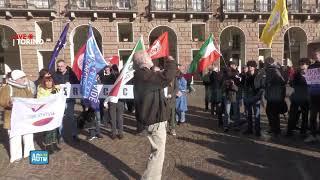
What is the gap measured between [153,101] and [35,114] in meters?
2.72

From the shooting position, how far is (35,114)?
6.57 m

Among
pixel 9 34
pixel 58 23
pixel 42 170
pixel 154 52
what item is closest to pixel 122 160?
pixel 42 170

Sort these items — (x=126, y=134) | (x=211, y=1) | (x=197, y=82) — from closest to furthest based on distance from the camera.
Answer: (x=126, y=134) < (x=197, y=82) < (x=211, y=1)

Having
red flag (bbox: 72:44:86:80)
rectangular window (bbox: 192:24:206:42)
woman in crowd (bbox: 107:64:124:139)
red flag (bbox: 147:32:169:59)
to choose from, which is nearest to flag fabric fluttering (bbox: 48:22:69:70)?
red flag (bbox: 72:44:86:80)

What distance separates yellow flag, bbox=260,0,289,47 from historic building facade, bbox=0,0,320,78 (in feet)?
68.7

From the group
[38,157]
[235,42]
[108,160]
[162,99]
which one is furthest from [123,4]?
[162,99]

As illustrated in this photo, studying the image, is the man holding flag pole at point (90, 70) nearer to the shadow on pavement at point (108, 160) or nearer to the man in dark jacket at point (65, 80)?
the man in dark jacket at point (65, 80)

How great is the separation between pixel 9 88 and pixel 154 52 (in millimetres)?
3774

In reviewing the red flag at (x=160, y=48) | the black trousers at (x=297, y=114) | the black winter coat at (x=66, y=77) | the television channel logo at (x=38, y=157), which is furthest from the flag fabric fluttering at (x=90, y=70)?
the black trousers at (x=297, y=114)

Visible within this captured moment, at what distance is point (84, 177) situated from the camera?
5.86 m

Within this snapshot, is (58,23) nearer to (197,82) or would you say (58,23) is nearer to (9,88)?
(197,82)

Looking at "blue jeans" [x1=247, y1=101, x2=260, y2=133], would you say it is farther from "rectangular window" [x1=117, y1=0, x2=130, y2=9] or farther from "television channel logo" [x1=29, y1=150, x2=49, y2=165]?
"rectangular window" [x1=117, y1=0, x2=130, y2=9]

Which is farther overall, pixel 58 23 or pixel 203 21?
pixel 203 21

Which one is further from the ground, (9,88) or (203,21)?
(203,21)
